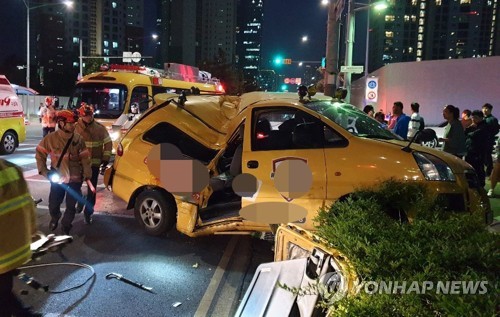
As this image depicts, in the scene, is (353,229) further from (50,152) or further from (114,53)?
(114,53)

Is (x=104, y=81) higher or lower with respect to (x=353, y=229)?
higher

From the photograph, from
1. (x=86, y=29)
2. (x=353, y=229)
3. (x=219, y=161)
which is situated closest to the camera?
(x=353, y=229)

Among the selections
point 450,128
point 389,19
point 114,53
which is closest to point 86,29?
point 114,53

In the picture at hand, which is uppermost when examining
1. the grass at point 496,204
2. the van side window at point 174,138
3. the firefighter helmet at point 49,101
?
the firefighter helmet at point 49,101

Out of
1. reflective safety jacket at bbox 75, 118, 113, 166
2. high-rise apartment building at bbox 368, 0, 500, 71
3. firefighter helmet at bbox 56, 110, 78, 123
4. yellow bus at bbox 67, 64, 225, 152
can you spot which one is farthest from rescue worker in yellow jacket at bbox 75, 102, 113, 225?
high-rise apartment building at bbox 368, 0, 500, 71

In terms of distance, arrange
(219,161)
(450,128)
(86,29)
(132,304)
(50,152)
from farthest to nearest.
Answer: (86,29) < (450,128) < (219,161) < (50,152) < (132,304)

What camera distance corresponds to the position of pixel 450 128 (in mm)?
8570

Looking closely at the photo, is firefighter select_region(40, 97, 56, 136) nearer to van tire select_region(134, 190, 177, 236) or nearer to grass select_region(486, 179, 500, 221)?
van tire select_region(134, 190, 177, 236)

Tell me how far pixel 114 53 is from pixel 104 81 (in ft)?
394

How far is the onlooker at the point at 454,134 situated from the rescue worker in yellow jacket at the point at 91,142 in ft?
19.6

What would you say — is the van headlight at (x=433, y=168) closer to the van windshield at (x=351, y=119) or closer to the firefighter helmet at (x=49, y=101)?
the van windshield at (x=351, y=119)

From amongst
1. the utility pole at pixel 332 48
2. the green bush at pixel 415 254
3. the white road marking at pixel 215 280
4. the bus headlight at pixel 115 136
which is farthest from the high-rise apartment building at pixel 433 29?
the green bush at pixel 415 254

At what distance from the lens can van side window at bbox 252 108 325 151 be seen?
5488 mm

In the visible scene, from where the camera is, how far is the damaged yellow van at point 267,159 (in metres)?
5.21
